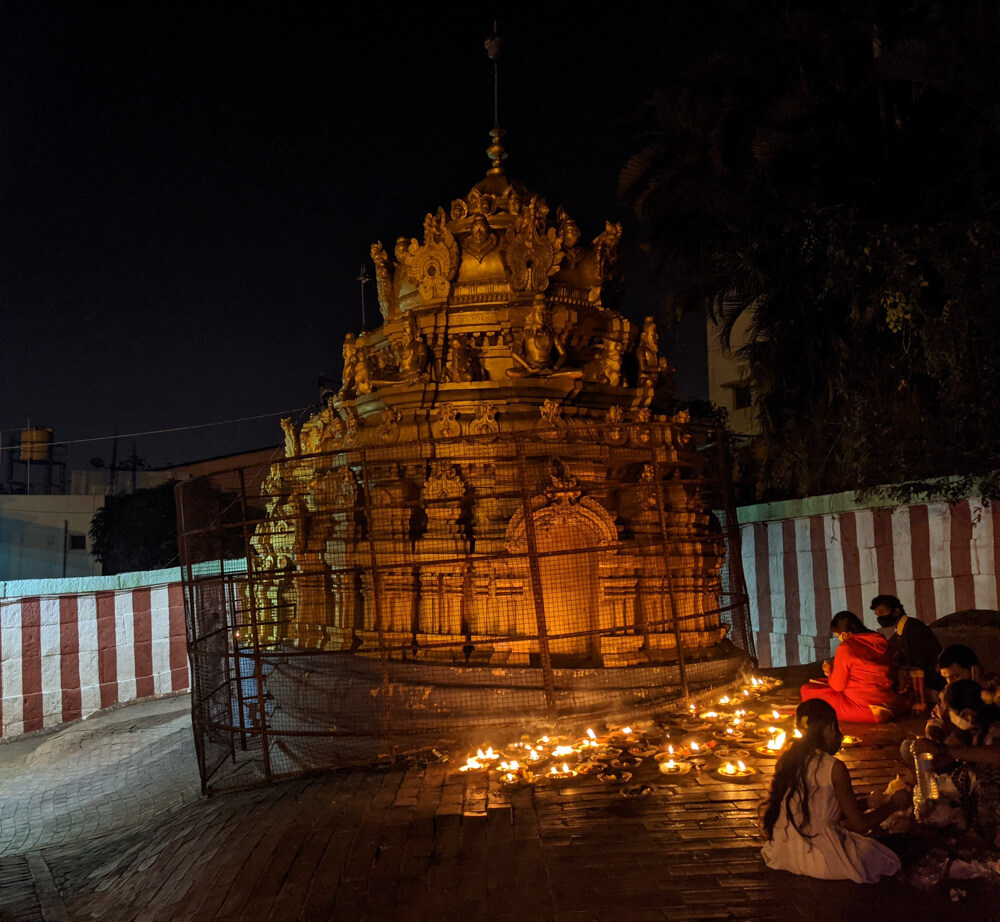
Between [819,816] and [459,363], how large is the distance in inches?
293

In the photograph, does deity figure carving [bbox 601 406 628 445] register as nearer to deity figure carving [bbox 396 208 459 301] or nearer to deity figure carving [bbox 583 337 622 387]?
deity figure carving [bbox 583 337 622 387]

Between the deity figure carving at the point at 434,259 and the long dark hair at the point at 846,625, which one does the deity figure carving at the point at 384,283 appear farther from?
the long dark hair at the point at 846,625

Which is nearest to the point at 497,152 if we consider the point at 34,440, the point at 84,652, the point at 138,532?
the point at 84,652

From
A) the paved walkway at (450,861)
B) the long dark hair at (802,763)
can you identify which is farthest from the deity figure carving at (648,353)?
the long dark hair at (802,763)

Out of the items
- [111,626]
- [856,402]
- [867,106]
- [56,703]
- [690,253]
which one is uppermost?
[867,106]

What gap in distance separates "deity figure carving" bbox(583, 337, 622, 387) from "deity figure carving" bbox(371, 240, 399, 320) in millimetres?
3139

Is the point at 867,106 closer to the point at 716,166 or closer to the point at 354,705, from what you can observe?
the point at 716,166

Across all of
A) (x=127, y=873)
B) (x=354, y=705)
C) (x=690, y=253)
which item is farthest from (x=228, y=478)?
(x=127, y=873)

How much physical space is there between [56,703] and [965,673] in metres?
14.3

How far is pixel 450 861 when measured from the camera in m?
5.51

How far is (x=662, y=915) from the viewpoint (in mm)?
4566

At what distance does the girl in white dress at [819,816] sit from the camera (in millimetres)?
4652

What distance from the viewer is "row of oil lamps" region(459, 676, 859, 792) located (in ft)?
23.1

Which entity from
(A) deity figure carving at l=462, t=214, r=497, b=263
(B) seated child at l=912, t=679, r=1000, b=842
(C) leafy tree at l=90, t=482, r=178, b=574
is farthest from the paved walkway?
(C) leafy tree at l=90, t=482, r=178, b=574
